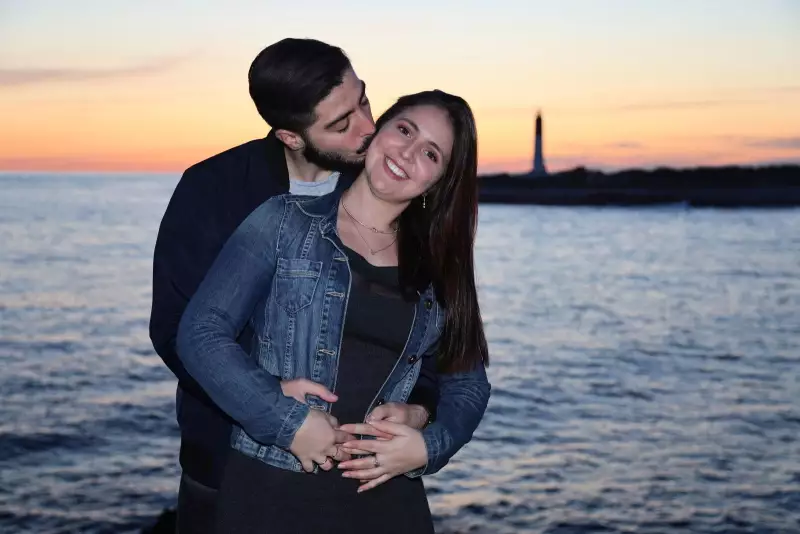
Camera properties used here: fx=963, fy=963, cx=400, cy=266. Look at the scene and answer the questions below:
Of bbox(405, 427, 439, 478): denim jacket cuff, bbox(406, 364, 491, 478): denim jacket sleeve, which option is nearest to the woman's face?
bbox(406, 364, 491, 478): denim jacket sleeve

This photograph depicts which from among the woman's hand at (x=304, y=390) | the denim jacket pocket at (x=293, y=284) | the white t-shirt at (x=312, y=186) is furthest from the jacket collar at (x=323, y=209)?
the white t-shirt at (x=312, y=186)

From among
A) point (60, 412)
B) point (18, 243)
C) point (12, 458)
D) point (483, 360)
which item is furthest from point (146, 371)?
point (18, 243)

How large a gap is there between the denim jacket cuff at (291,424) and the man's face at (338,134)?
116cm

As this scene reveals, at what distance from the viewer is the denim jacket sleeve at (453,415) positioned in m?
2.45

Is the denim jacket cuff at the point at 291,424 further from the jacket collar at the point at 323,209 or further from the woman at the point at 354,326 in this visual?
the jacket collar at the point at 323,209

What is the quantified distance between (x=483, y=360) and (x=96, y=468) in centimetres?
789

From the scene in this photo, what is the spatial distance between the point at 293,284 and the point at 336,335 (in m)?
0.16

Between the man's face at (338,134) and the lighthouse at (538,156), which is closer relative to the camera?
the man's face at (338,134)

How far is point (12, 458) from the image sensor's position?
1030cm

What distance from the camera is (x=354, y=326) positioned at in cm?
239

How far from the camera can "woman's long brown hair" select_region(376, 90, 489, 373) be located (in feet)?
8.36

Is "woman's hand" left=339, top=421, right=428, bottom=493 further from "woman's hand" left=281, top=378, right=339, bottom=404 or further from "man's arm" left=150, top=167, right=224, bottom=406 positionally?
"man's arm" left=150, top=167, right=224, bottom=406

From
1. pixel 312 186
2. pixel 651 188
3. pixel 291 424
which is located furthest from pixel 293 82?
pixel 651 188

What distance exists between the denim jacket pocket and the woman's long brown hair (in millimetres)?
283
